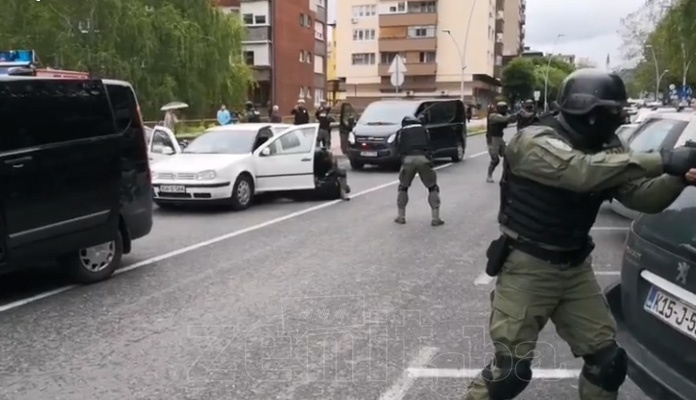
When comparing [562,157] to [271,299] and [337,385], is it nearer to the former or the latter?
[337,385]

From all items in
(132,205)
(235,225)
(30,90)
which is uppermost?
(30,90)

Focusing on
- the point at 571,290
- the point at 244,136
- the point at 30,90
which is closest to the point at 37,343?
the point at 30,90

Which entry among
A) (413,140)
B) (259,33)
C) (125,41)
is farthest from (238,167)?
(259,33)

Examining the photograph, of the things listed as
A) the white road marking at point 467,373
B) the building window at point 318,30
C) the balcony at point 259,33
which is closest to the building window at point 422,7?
the building window at point 318,30

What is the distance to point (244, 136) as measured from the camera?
13.5m

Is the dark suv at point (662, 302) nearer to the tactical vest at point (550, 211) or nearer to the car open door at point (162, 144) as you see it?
the tactical vest at point (550, 211)

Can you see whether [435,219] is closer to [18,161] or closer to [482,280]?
[482,280]

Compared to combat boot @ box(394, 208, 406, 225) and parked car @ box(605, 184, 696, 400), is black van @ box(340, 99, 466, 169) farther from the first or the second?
parked car @ box(605, 184, 696, 400)

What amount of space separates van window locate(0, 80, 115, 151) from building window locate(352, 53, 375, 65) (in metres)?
79.3

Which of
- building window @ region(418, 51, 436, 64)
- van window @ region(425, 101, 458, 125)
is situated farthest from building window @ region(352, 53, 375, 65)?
van window @ region(425, 101, 458, 125)

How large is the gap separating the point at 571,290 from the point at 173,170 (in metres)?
9.79

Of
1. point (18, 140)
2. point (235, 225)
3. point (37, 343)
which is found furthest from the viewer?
point (235, 225)

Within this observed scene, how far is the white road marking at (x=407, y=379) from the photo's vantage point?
4.38m

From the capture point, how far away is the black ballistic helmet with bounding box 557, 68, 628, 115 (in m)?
3.16
